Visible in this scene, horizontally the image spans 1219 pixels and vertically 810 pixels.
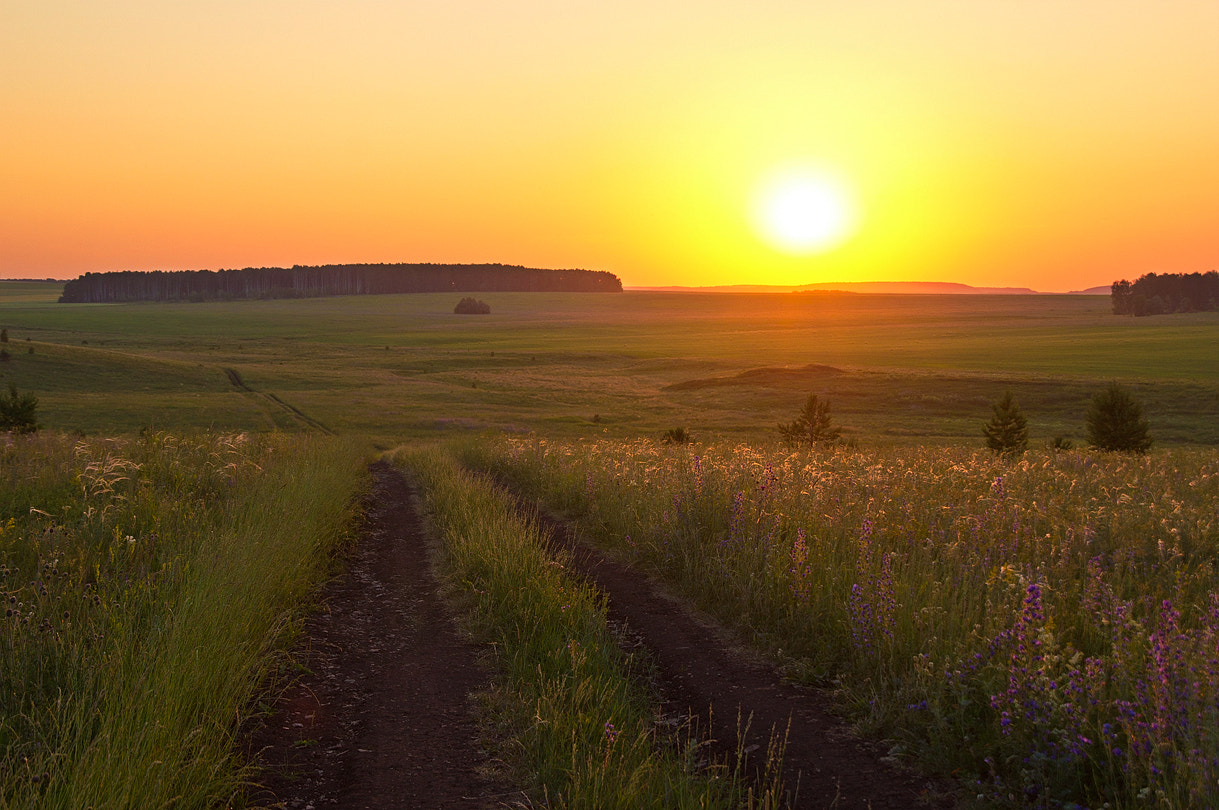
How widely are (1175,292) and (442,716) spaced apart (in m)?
191

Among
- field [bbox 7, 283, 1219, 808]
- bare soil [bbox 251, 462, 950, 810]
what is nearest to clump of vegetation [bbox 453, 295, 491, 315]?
field [bbox 7, 283, 1219, 808]

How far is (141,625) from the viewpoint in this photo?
5496mm

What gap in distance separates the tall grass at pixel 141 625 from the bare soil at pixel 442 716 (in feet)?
1.20

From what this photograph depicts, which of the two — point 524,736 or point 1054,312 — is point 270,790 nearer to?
point 524,736

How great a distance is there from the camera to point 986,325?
5556 inches

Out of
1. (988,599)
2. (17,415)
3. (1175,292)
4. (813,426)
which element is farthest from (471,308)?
(988,599)

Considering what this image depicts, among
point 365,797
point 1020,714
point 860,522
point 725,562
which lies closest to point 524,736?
point 365,797

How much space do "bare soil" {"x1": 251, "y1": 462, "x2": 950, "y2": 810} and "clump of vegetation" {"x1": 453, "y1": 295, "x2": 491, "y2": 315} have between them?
17599cm

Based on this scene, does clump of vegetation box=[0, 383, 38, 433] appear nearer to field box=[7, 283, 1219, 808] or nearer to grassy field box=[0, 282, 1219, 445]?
grassy field box=[0, 282, 1219, 445]

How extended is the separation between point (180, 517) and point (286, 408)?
4481 centimetres

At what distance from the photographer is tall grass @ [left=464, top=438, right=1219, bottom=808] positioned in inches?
161

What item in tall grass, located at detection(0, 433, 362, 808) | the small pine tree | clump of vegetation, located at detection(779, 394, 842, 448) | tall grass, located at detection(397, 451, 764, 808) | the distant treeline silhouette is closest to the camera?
tall grass, located at detection(0, 433, 362, 808)

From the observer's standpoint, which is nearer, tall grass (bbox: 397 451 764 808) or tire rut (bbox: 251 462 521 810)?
tall grass (bbox: 397 451 764 808)

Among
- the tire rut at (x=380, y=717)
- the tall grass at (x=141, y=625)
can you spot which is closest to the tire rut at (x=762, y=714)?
the tire rut at (x=380, y=717)
